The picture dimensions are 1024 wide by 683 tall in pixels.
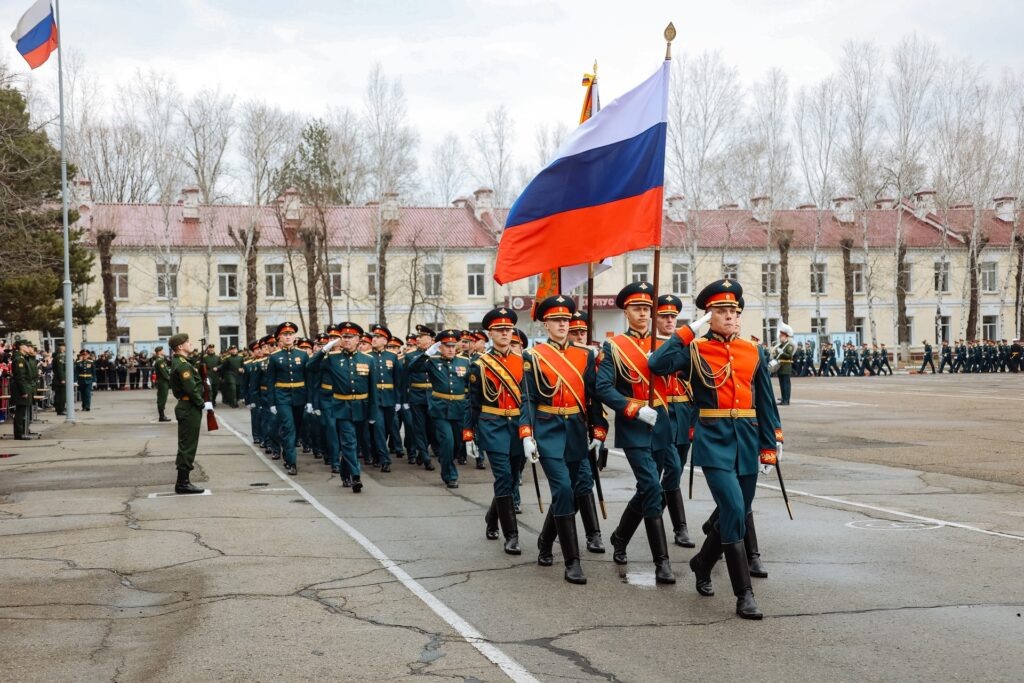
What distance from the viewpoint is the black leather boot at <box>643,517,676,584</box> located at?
7.06 meters

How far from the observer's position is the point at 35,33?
2369 cm

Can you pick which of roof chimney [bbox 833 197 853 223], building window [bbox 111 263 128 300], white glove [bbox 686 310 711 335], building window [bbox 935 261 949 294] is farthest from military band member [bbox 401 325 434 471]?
building window [bbox 935 261 949 294]

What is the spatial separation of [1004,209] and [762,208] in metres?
17.8

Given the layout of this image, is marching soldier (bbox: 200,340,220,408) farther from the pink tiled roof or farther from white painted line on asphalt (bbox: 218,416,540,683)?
the pink tiled roof

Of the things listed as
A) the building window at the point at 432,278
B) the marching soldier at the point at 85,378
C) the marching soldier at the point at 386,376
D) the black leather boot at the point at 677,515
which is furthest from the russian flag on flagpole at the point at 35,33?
the building window at the point at 432,278

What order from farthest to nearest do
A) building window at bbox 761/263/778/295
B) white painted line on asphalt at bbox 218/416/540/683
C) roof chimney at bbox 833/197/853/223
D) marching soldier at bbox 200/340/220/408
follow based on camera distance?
roof chimney at bbox 833/197/853/223, building window at bbox 761/263/778/295, marching soldier at bbox 200/340/220/408, white painted line on asphalt at bbox 218/416/540/683

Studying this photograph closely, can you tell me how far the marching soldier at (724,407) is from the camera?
21.3 ft

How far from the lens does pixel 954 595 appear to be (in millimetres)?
6566

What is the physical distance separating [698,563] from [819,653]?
1.47 meters

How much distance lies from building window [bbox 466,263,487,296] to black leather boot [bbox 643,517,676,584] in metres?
51.8

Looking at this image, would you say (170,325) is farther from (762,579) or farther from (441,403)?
(762,579)

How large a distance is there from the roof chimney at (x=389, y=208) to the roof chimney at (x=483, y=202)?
5.22 metres

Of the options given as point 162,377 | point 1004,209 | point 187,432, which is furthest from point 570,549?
point 1004,209

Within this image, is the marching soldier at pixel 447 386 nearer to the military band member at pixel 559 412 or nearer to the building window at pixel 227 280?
the military band member at pixel 559 412
